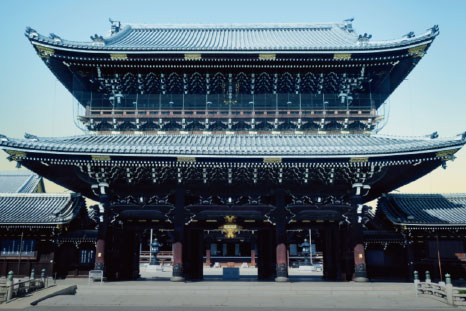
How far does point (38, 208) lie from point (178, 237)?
1022 centimetres

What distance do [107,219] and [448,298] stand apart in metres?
16.8

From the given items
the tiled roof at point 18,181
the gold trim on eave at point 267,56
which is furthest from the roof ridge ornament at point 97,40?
the tiled roof at point 18,181

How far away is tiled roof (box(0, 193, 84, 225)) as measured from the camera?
77.7ft

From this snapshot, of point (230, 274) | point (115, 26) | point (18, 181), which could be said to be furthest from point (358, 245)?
point (18, 181)

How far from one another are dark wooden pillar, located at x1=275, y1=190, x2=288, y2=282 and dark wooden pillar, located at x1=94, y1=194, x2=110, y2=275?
9.10 meters

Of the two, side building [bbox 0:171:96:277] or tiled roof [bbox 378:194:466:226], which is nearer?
tiled roof [bbox 378:194:466:226]

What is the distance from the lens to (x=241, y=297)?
1870 cm

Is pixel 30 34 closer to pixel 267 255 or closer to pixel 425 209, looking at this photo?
pixel 267 255

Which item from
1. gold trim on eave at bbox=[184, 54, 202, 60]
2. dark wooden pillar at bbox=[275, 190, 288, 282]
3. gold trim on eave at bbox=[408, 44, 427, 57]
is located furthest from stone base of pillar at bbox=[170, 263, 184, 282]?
gold trim on eave at bbox=[408, 44, 427, 57]

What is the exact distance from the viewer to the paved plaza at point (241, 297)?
1688 centimetres

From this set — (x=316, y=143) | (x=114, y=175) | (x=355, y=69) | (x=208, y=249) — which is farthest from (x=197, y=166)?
(x=208, y=249)

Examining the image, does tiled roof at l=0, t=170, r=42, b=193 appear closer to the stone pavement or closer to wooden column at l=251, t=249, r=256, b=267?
wooden column at l=251, t=249, r=256, b=267

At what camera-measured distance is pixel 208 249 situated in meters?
56.7

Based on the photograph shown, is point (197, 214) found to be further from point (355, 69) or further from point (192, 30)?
point (192, 30)
